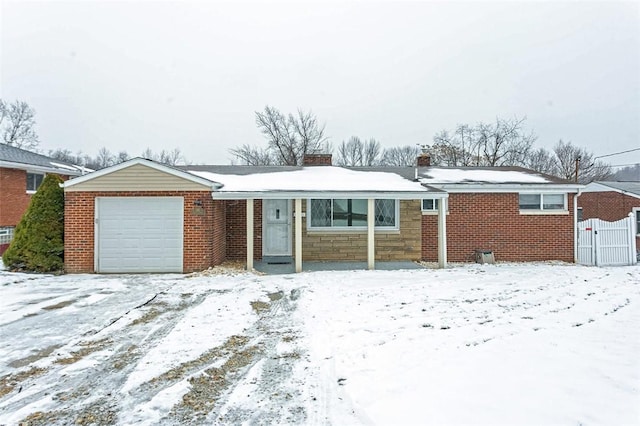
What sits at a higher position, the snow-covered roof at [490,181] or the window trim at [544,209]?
the snow-covered roof at [490,181]

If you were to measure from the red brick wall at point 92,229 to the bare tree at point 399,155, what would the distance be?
44.8 m

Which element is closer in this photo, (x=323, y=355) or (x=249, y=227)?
(x=323, y=355)

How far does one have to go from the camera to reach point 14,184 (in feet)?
51.3

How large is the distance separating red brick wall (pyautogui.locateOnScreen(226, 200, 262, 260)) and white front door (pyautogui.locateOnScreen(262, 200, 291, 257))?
0.17m

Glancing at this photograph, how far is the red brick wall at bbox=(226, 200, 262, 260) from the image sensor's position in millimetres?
12344

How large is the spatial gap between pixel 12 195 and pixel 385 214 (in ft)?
47.5

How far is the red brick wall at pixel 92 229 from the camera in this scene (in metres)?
10.1

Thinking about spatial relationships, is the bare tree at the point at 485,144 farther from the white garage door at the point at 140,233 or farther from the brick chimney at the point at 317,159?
the white garage door at the point at 140,233

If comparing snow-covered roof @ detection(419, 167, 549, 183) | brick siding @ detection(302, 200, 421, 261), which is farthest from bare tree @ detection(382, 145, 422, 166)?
brick siding @ detection(302, 200, 421, 261)

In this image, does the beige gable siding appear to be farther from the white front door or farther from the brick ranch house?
the white front door

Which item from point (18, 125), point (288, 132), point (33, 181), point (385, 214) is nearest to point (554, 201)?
point (385, 214)

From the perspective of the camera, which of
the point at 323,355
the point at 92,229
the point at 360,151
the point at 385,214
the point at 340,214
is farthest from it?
the point at 360,151

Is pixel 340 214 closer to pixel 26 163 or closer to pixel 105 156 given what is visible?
pixel 26 163

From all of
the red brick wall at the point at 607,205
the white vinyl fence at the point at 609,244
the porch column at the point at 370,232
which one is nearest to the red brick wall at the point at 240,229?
the porch column at the point at 370,232
